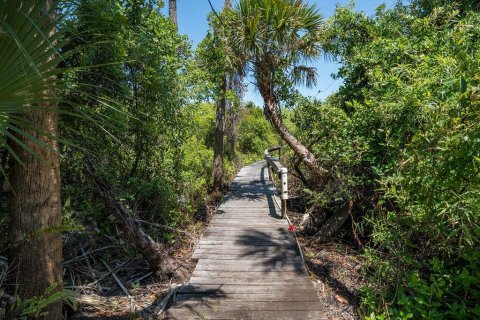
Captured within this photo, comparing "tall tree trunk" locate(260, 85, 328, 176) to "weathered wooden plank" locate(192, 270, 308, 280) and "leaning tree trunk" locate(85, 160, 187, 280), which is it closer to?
"weathered wooden plank" locate(192, 270, 308, 280)

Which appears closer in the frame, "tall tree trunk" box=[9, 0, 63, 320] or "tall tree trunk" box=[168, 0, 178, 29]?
"tall tree trunk" box=[9, 0, 63, 320]

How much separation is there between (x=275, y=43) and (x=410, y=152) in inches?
231

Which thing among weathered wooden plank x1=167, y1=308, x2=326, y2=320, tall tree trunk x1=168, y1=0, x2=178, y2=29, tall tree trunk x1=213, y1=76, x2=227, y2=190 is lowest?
weathered wooden plank x1=167, y1=308, x2=326, y2=320

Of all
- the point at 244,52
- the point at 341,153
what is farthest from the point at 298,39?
the point at 341,153

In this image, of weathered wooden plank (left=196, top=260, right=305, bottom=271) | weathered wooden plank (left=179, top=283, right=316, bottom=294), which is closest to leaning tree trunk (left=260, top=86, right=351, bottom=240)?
weathered wooden plank (left=196, top=260, right=305, bottom=271)

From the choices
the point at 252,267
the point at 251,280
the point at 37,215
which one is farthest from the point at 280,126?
the point at 37,215

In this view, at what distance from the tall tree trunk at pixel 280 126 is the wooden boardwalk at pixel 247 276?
1.48 m

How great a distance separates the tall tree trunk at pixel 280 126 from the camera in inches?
295

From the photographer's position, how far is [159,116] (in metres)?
4.89

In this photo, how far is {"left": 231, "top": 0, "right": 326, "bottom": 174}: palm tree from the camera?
296 inches

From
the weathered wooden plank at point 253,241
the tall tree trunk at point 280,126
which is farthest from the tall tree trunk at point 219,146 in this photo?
the weathered wooden plank at point 253,241

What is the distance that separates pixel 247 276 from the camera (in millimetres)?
4605

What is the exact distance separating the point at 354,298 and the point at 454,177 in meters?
2.60

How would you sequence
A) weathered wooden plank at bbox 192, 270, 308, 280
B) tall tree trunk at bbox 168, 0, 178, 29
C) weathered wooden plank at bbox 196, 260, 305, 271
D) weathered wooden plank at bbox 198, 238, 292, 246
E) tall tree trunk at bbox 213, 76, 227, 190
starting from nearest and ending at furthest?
weathered wooden plank at bbox 192, 270, 308, 280
weathered wooden plank at bbox 196, 260, 305, 271
weathered wooden plank at bbox 198, 238, 292, 246
tall tree trunk at bbox 168, 0, 178, 29
tall tree trunk at bbox 213, 76, 227, 190
